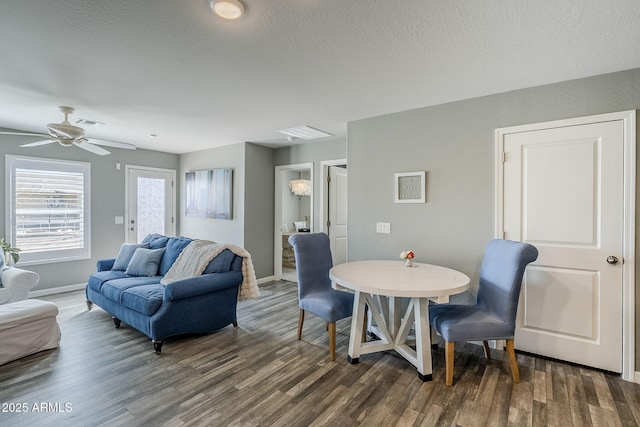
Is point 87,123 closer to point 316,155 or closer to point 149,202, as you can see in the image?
point 149,202

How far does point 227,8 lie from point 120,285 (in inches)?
115

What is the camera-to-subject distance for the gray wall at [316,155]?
4.77 meters

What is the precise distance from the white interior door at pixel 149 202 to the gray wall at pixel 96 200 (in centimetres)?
13

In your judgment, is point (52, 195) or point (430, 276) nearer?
point (430, 276)

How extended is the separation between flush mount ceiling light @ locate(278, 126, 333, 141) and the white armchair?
3353mm

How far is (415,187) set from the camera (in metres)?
3.30

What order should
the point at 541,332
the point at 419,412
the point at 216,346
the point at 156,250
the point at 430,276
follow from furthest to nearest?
the point at 156,250 → the point at 216,346 → the point at 541,332 → the point at 430,276 → the point at 419,412

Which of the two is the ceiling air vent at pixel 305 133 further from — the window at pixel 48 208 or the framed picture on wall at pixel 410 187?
the window at pixel 48 208

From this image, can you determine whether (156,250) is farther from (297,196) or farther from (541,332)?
(541,332)

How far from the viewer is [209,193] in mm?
5453

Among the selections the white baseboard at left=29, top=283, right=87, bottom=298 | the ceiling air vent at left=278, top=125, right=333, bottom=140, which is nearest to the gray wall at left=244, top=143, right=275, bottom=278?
the ceiling air vent at left=278, top=125, right=333, bottom=140

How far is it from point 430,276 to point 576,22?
6.14 feet

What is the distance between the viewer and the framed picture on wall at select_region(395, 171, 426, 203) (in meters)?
3.24

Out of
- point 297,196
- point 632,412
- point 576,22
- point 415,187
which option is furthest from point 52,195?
point 632,412
